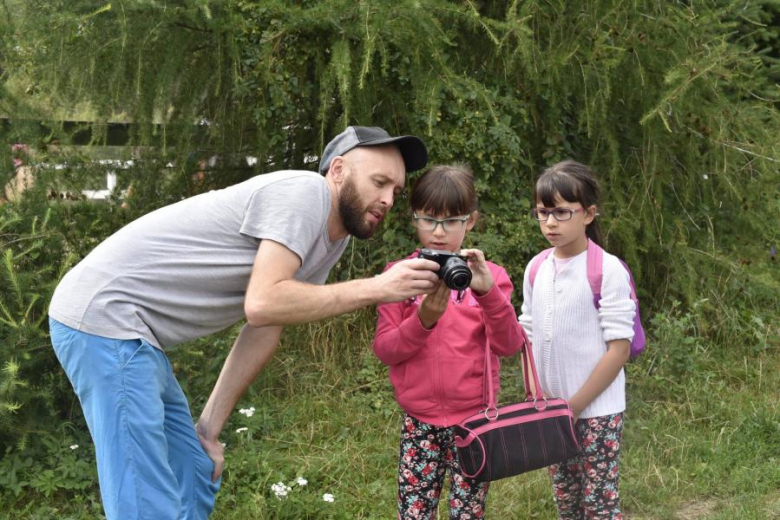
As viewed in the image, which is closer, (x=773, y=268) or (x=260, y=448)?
(x=260, y=448)

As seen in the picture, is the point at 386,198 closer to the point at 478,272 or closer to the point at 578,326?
the point at 478,272

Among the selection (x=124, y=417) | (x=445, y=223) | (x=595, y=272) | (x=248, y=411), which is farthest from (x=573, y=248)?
(x=248, y=411)

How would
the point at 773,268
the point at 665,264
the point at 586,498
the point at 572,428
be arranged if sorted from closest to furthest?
the point at 572,428 → the point at 586,498 → the point at 665,264 → the point at 773,268

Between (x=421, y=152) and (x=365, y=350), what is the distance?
8.39 feet

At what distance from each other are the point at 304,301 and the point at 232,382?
0.69 meters

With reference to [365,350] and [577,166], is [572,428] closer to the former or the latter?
[577,166]

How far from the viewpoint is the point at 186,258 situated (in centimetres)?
258

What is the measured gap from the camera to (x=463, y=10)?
475 cm

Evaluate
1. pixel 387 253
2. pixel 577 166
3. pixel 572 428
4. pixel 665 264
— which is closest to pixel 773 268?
pixel 665 264

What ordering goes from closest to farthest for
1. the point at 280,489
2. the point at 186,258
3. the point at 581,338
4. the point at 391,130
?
the point at 186,258, the point at 581,338, the point at 280,489, the point at 391,130

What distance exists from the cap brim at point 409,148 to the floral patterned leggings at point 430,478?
0.94 meters

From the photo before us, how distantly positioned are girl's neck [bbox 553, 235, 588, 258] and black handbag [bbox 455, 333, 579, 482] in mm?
621

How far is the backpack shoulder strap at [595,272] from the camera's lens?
10.0ft

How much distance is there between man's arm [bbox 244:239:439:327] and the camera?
8.05 ft
